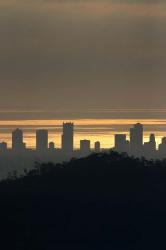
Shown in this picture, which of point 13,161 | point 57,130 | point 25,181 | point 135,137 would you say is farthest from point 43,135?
point 25,181

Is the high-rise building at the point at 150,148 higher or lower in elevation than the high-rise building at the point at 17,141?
lower

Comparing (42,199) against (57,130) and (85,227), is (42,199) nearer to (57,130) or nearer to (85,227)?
(85,227)

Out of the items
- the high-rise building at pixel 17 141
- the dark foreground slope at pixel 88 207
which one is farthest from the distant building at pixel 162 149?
the dark foreground slope at pixel 88 207

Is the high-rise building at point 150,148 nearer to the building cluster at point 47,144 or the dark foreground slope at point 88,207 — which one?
the building cluster at point 47,144

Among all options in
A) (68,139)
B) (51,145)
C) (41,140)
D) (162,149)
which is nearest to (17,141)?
(41,140)

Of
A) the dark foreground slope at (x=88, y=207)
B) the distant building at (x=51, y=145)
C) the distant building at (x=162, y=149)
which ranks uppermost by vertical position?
the distant building at (x=51, y=145)

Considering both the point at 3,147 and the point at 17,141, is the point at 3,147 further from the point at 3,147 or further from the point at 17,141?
the point at 17,141
